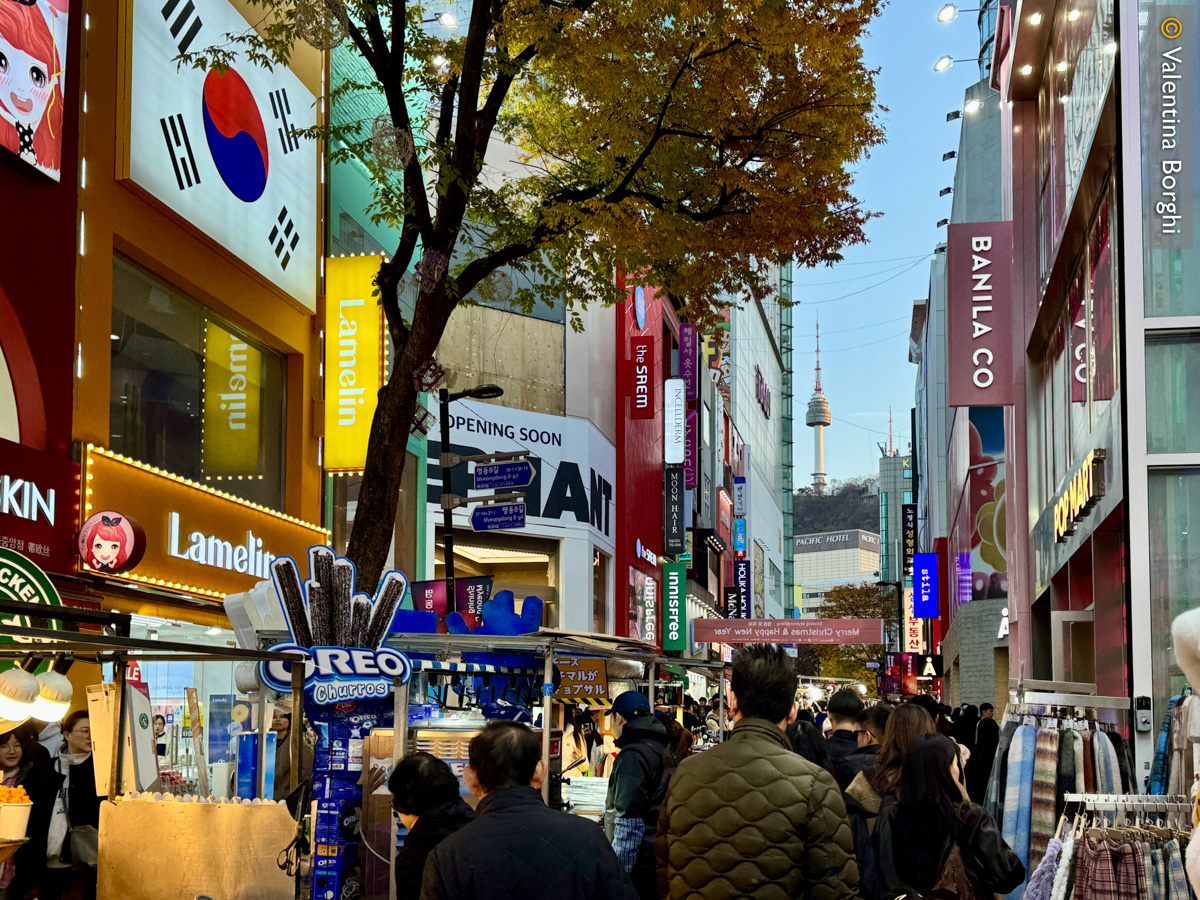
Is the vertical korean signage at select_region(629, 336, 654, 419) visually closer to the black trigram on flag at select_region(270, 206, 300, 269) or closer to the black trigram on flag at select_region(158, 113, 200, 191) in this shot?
the black trigram on flag at select_region(270, 206, 300, 269)

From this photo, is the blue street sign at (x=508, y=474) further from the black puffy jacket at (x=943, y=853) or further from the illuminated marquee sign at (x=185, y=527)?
the black puffy jacket at (x=943, y=853)

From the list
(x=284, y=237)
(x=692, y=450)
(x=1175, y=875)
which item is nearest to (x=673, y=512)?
(x=692, y=450)

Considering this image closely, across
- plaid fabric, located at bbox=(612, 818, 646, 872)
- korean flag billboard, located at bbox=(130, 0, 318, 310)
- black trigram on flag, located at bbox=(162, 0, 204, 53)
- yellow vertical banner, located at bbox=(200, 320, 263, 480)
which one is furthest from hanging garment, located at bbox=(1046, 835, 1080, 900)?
black trigram on flag, located at bbox=(162, 0, 204, 53)

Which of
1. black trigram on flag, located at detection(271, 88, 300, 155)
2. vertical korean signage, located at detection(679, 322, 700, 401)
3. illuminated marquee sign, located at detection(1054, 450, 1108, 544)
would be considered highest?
vertical korean signage, located at detection(679, 322, 700, 401)

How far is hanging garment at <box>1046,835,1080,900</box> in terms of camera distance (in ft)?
18.7

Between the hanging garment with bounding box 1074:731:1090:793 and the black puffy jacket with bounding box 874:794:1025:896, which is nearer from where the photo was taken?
the black puffy jacket with bounding box 874:794:1025:896

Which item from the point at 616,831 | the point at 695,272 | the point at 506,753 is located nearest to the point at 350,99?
the point at 695,272

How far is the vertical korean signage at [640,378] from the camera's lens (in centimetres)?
3797

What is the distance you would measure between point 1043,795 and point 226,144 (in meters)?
11.8

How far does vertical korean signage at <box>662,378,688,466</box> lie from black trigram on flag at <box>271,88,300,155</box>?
25816 millimetres

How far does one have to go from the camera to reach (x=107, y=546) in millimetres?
11984

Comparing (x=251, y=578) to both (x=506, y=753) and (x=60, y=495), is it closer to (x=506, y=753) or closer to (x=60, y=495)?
(x=60, y=495)

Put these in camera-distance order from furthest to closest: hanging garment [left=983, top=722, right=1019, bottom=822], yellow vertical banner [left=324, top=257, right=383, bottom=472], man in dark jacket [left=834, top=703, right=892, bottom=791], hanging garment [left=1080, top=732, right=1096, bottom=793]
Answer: yellow vertical banner [left=324, top=257, right=383, bottom=472], hanging garment [left=983, top=722, right=1019, bottom=822], man in dark jacket [left=834, top=703, right=892, bottom=791], hanging garment [left=1080, top=732, right=1096, bottom=793]

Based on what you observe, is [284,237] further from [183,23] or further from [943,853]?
[943,853]
